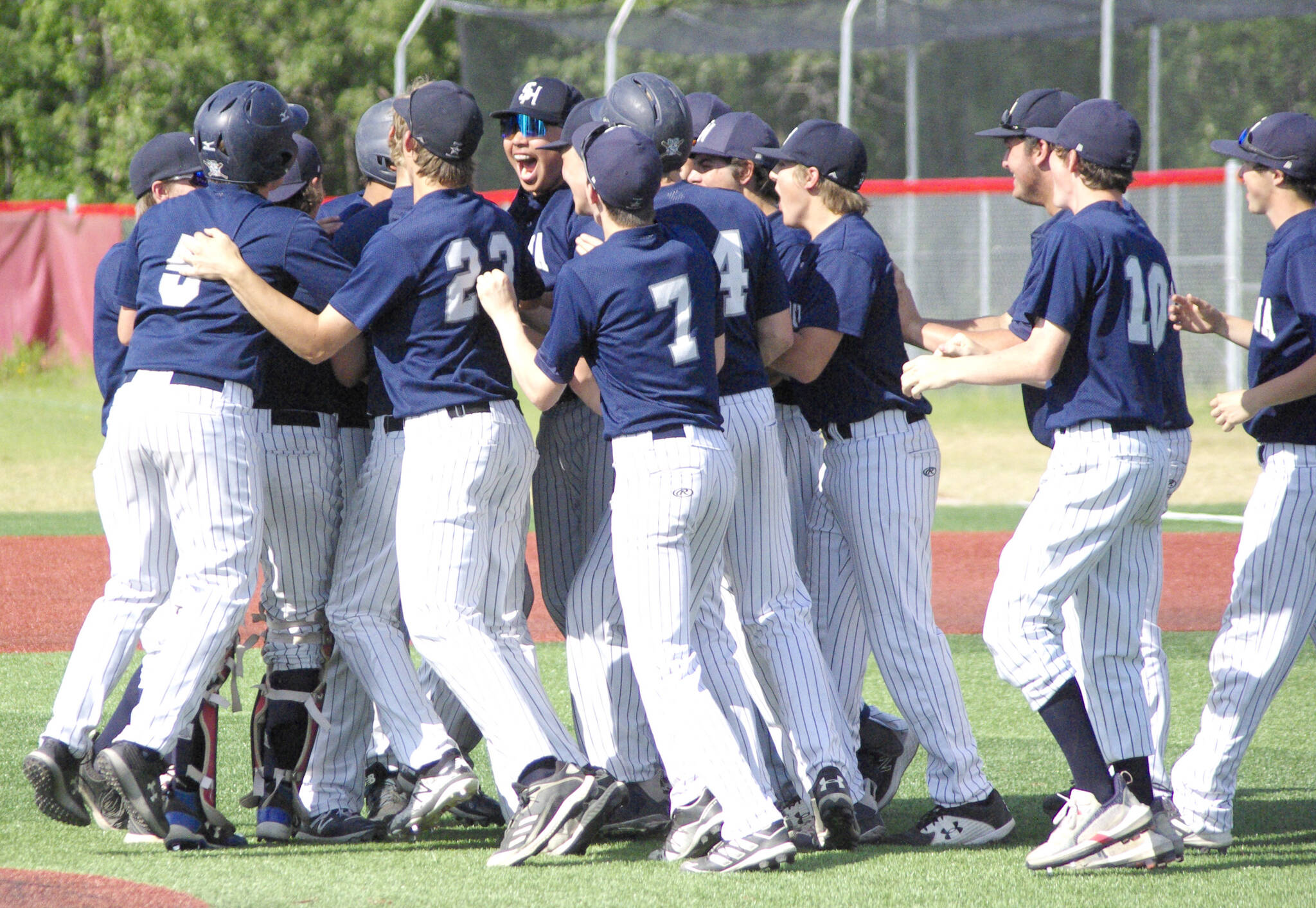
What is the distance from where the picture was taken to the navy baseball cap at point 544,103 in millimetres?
4766

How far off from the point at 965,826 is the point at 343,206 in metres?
2.84

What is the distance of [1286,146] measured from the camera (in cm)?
444

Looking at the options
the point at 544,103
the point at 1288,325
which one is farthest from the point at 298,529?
the point at 1288,325

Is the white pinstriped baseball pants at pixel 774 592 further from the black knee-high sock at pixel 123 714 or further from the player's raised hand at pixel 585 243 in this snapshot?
the black knee-high sock at pixel 123 714

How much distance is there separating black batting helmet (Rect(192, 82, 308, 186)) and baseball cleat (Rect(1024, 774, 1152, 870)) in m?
2.79

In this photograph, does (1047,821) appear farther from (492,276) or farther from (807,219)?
(492,276)

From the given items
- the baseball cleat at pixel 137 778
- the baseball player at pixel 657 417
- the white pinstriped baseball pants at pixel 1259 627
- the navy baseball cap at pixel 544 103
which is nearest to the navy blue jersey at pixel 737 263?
the baseball player at pixel 657 417

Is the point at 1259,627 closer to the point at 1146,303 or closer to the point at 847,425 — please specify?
the point at 1146,303

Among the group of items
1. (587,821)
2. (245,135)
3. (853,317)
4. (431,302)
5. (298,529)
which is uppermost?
(245,135)

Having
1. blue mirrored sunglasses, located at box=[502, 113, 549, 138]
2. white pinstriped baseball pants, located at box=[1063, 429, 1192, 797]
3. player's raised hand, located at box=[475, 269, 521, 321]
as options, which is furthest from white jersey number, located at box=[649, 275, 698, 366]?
white pinstriped baseball pants, located at box=[1063, 429, 1192, 797]

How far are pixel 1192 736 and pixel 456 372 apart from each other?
326cm

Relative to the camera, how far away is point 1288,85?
61.4 ft

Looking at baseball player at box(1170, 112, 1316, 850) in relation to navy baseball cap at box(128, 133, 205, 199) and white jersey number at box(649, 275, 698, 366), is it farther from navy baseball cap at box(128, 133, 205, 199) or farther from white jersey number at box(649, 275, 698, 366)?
navy baseball cap at box(128, 133, 205, 199)

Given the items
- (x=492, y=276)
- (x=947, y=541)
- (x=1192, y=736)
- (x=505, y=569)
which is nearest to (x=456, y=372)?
(x=492, y=276)
